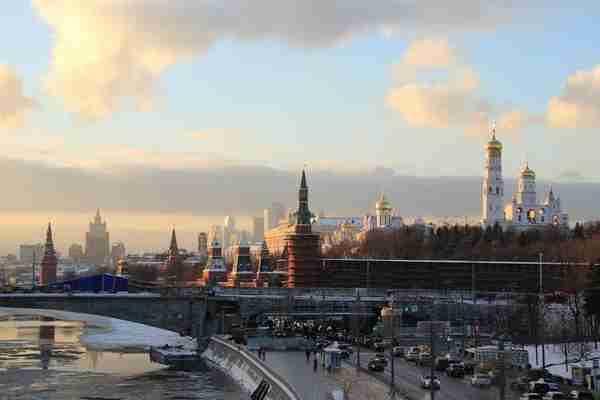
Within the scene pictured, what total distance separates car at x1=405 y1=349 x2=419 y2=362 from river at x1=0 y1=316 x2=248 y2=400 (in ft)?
39.1

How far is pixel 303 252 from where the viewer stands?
5217 inches

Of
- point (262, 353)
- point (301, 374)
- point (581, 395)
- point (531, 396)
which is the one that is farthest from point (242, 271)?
point (531, 396)

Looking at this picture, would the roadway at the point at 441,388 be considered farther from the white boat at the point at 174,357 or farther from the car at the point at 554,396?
the white boat at the point at 174,357

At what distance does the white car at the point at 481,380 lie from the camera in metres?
59.9

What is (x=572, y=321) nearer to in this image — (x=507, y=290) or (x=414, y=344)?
(x=414, y=344)

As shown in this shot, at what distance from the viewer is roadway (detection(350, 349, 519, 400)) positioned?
A: 54856 millimetres

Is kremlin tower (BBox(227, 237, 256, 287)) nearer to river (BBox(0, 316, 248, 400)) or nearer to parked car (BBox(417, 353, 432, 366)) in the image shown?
river (BBox(0, 316, 248, 400))

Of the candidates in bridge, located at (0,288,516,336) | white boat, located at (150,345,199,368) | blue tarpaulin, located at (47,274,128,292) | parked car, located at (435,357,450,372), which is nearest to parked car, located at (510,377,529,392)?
parked car, located at (435,357,450,372)

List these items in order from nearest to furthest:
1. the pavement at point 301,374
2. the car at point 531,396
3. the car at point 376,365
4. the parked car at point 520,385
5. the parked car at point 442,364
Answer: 1. the car at point 531,396
2. the pavement at point 301,374
3. the parked car at point 520,385
4. the car at point 376,365
5. the parked car at point 442,364

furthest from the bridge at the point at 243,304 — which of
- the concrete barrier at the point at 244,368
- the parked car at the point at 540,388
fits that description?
the parked car at the point at 540,388

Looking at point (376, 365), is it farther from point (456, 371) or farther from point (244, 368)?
point (244, 368)

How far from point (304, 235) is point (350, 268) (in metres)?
13.0

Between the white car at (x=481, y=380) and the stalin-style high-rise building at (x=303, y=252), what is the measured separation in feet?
231

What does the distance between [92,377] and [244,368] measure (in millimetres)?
10449
